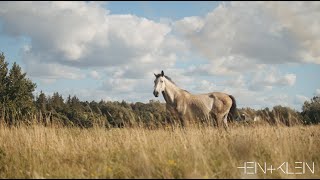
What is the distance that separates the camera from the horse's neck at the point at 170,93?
42.7ft

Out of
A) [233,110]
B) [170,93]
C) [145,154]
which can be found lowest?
[145,154]

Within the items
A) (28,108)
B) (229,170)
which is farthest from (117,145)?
(28,108)

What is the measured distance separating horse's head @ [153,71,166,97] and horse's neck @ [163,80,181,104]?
0.22 metres

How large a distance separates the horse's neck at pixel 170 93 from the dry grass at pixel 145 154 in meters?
3.55

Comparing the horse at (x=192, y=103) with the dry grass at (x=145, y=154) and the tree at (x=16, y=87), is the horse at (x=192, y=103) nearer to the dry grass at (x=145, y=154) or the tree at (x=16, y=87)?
the dry grass at (x=145, y=154)

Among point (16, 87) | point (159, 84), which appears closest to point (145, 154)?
point (159, 84)

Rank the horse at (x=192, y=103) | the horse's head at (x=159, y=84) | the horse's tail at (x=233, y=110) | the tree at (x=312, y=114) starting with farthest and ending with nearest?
the tree at (x=312, y=114), the horse's tail at (x=233, y=110), the horse at (x=192, y=103), the horse's head at (x=159, y=84)

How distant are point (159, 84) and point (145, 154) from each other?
693 centimetres

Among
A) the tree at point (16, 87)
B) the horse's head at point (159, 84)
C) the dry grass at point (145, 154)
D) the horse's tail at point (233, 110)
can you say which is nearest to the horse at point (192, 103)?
the horse's head at point (159, 84)

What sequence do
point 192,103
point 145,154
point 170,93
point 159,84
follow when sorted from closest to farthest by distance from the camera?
point 145,154
point 159,84
point 170,93
point 192,103

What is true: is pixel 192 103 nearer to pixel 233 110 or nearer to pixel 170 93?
pixel 170 93

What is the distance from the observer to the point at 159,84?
500 inches

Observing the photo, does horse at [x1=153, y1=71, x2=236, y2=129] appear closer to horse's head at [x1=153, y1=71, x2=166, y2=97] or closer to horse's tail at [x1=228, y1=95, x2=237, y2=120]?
horse's head at [x1=153, y1=71, x2=166, y2=97]

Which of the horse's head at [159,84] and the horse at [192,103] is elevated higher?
the horse's head at [159,84]
